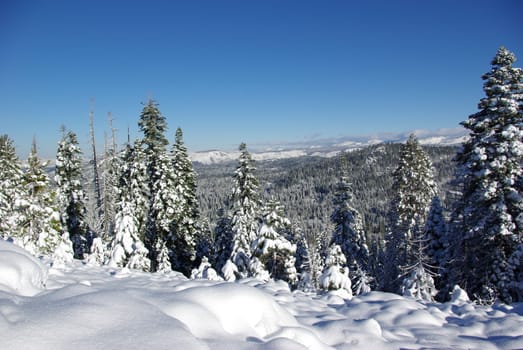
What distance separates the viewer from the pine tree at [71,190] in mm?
22922

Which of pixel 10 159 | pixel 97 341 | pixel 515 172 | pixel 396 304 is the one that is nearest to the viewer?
pixel 97 341

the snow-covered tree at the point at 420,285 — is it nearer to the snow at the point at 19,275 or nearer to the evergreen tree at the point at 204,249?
the snow at the point at 19,275

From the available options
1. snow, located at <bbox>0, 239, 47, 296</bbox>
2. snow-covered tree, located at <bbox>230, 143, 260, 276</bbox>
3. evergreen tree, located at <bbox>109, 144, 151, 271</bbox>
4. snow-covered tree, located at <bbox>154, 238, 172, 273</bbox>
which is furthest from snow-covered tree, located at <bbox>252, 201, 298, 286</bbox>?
snow, located at <bbox>0, 239, 47, 296</bbox>

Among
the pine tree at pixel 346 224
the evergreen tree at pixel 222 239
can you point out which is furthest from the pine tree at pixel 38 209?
the pine tree at pixel 346 224

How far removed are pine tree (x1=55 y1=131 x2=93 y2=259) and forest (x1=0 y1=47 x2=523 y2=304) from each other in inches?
3.2

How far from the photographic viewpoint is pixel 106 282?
6.79 m

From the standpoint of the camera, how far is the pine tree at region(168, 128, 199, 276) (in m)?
22.0

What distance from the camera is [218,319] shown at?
3.66 meters

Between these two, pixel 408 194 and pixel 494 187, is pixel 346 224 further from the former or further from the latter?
pixel 494 187

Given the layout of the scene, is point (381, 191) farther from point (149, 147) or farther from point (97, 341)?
point (97, 341)

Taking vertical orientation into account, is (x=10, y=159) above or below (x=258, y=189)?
above

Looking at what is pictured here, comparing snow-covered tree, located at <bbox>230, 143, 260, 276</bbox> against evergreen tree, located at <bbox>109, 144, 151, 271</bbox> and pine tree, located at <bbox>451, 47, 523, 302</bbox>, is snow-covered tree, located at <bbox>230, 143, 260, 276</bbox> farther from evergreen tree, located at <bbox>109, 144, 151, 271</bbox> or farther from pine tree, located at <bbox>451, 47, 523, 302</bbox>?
pine tree, located at <bbox>451, 47, 523, 302</bbox>

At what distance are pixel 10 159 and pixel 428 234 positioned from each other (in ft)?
96.3

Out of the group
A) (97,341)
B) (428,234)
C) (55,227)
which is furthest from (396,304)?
(55,227)
